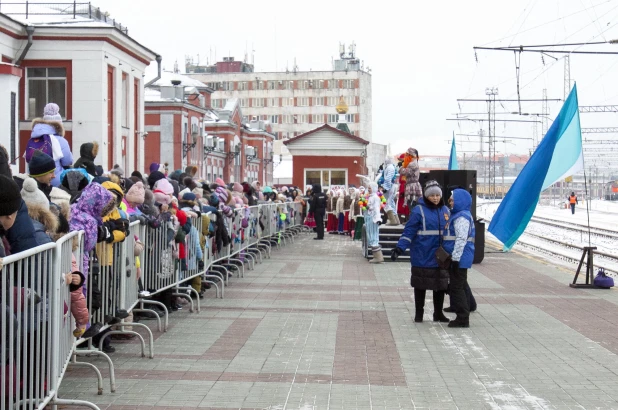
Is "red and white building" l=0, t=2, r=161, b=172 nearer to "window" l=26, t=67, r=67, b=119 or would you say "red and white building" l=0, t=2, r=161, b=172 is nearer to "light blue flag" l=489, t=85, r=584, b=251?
"window" l=26, t=67, r=67, b=119

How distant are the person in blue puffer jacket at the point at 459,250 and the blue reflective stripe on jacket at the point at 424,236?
0.13 m

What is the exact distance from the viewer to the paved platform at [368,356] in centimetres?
816

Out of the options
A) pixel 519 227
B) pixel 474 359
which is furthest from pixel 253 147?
pixel 474 359

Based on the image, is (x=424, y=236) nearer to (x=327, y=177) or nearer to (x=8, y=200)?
(x=8, y=200)

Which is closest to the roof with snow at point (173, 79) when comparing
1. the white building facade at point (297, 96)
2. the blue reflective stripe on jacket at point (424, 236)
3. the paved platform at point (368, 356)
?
the paved platform at point (368, 356)

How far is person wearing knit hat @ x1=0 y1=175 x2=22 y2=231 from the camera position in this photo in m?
5.84

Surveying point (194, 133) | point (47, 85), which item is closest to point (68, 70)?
point (47, 85)

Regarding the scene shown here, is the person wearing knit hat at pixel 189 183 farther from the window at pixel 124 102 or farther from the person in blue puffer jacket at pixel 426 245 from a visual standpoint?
the window at pixel 124 102

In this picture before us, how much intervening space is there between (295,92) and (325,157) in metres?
91.7

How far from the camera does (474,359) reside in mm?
10156

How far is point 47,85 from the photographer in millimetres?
34031

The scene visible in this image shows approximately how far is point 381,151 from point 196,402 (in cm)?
13081

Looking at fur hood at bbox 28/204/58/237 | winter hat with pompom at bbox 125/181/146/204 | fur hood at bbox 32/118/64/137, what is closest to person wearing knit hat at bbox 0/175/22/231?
fur hood at bbox 28/204/58/237

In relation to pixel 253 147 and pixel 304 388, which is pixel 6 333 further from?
pixel 253 147
